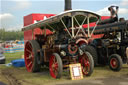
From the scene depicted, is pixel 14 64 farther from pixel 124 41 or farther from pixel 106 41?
pixel 124 41

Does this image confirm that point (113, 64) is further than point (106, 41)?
No

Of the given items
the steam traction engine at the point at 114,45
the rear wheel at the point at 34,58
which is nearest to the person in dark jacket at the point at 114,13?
the steam traction engine at the point at 114,45

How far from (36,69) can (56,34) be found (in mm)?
1735

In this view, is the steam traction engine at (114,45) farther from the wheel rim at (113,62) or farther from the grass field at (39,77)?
the grass field at (39,77)

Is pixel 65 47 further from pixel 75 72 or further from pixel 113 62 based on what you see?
pixel 113 62

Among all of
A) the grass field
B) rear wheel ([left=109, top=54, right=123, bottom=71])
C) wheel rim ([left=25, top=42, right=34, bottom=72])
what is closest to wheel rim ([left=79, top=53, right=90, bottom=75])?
the grass field

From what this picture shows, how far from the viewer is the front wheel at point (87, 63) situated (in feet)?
18.9

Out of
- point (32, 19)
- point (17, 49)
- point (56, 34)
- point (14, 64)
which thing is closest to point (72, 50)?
point (56, 34)

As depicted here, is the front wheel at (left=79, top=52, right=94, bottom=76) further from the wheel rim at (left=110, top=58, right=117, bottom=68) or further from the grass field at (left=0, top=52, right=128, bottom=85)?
the wheel rim at (left=110, top=58, right=117, bottom=68)

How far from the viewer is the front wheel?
5.76m

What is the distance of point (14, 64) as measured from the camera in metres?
9.69

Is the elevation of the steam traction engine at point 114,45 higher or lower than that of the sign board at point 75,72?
higher

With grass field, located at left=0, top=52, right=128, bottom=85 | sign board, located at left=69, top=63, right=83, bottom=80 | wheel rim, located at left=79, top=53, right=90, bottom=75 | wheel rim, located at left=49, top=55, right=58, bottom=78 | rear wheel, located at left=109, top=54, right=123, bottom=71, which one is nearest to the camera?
grass field, located at left=0, top=52, right=128, bottom=85

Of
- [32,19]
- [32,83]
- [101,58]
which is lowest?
[32,83]
